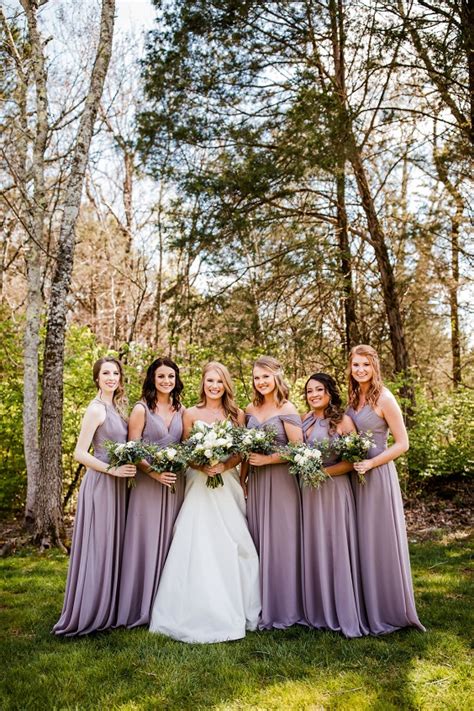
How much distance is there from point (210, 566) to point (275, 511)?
753 millimetres

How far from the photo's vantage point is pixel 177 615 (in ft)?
15.3

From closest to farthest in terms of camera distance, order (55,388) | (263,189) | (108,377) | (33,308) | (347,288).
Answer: (108,377)
(55,388)
(33,308)
(263,189)
(347,288)

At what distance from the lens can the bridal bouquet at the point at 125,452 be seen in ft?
15.4

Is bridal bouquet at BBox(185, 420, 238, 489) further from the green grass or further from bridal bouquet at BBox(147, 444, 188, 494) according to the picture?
the green grass

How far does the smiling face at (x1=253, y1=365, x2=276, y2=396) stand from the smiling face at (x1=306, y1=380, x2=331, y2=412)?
0.33 m

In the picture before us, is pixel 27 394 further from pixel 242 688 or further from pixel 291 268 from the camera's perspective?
pixel 242 688

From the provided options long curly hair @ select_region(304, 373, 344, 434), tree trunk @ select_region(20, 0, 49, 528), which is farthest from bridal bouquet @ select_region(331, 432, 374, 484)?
tree trunk @ select_region(20, 0, 49, 528)

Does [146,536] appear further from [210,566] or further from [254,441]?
[254,441]

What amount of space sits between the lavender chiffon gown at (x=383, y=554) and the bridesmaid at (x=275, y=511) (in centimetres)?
58

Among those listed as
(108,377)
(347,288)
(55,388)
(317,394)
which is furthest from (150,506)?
(347,288)

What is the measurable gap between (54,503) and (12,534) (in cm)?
201

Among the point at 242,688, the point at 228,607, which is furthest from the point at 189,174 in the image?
the point at 242,688

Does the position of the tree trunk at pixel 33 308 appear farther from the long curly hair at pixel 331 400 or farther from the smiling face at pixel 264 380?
the long curly hair at pixel 331 400

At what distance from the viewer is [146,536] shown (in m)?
4.97
